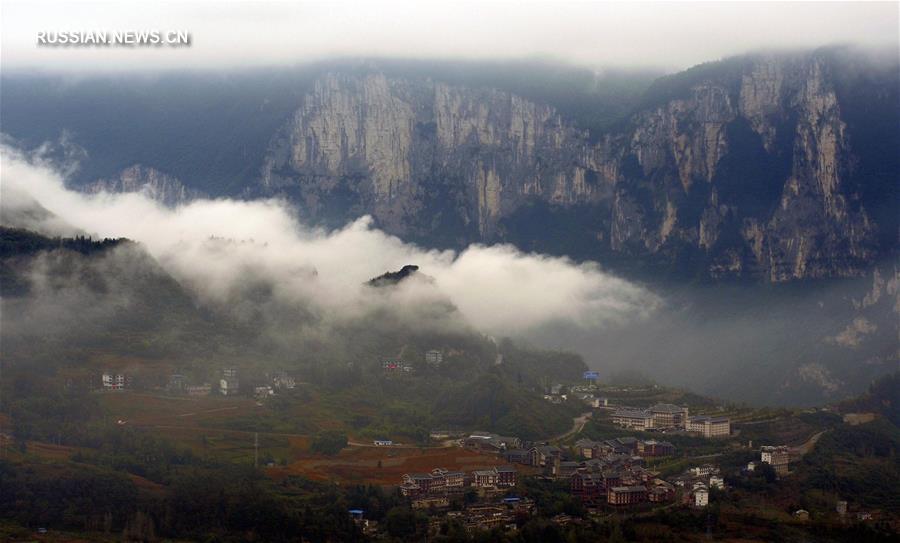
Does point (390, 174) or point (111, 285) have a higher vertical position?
point (390, 174)

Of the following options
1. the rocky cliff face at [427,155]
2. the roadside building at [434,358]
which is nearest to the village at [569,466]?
the roadside building at [434,358]

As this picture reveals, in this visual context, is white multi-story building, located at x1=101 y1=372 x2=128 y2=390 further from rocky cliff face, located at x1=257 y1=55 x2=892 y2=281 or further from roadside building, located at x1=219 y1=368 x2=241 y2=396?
rocky cliff face, located at x1=257 y1=55 x2=892 y2=281

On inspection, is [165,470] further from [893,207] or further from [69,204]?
[893,207]

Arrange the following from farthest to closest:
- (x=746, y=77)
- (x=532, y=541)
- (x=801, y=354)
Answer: (x=746, y=77)
(x=801, y=354)
(x=532, y=541)

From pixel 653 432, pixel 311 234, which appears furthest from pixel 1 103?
pixel 653 432

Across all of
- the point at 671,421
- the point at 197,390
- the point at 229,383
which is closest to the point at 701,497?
the point at 671,421

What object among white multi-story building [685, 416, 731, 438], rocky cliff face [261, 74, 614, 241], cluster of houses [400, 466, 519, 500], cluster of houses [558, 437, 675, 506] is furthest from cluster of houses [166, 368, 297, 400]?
rocky cliff face [261, 74, 614, 241]
